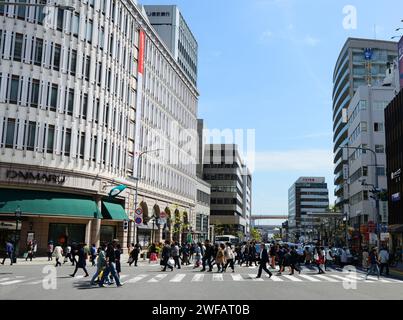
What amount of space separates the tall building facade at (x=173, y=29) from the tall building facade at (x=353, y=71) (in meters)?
38.4

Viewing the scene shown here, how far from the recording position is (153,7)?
83688mm

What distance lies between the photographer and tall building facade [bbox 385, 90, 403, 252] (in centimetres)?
4916

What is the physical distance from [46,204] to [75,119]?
332 inches

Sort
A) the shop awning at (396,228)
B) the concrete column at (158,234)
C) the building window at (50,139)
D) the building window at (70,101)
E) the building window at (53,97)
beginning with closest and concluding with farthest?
the building window at (50,139)
the building window at (53,97)
the building window at (70,101)
the shop awning at (396,228)
the concrete column at (158,234)

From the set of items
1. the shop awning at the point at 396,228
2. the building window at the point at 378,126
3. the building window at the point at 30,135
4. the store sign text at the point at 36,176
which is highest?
the building window at the point at 378,126

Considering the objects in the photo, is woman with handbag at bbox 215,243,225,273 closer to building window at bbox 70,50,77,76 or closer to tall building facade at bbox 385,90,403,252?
building window at bbox 70,50,77,76

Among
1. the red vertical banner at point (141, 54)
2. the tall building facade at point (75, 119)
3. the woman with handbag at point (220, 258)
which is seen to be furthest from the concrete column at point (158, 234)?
the woman with handbag at point (220, 258)

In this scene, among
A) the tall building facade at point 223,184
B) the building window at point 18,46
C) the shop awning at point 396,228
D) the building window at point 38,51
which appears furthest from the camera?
the tall building facade at point 223,184

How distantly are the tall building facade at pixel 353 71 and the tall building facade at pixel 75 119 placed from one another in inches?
2392

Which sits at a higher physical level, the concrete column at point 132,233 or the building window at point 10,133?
the building window at point 10,133

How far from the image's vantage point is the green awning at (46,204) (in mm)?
35844

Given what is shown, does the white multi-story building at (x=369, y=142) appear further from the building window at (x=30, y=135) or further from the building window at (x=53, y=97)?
the building window at (x=30, y=135)

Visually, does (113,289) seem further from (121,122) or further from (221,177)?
(221,177)

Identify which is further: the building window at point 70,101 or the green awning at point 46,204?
the building window at point 70,101
